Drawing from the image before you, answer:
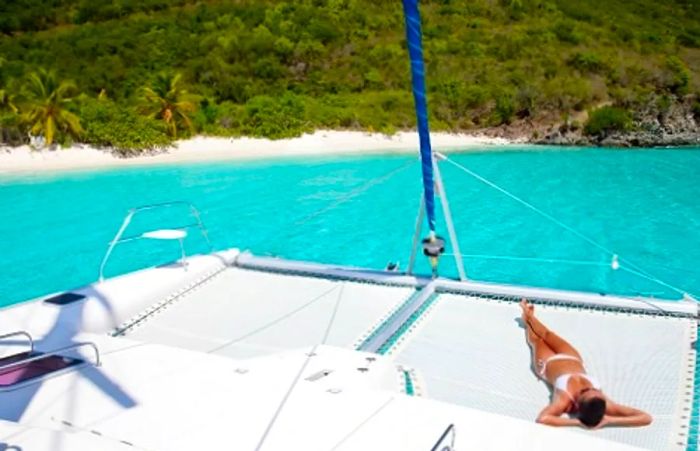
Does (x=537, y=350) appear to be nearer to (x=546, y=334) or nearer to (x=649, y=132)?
(x=546, y=334)

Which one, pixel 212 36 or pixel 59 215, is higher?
pixel 212 36

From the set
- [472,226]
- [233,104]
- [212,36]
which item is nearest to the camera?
[472,226]

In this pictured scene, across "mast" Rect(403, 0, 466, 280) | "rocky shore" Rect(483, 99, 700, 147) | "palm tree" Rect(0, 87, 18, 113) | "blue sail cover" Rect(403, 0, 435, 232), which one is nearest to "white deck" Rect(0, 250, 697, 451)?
"mast" Rect(403, 0, 466, 280)

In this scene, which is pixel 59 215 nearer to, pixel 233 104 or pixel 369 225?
pixel 369 225

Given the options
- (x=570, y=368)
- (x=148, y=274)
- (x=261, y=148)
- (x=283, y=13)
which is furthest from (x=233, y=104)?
(x=570, y=368)

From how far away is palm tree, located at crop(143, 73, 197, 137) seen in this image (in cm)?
2948

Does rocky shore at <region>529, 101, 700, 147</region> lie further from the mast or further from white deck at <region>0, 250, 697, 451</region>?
white deck at <region>0, 250, 697, 451</region>

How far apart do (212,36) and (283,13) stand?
6.15 m

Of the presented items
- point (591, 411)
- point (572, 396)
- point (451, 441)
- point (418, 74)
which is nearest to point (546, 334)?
point (572, 396)

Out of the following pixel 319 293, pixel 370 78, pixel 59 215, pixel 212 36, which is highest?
pixel 212 36

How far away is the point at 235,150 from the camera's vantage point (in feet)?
91.9

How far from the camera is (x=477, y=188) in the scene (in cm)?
1752

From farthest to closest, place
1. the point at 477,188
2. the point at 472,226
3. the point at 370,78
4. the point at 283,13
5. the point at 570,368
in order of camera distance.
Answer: the point at 283,13 < the point at 370,78 < the point at 477,188 < the point at 472,226 < the point at 570,368

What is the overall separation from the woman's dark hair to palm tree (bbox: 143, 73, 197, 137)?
1099 inches
